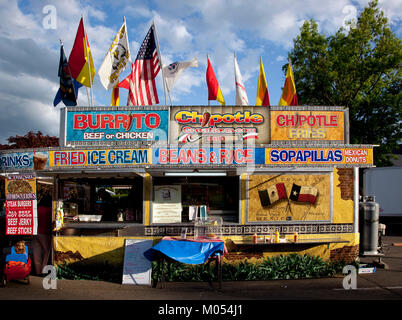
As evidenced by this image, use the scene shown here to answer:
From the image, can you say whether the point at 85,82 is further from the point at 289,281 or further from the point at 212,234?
the point at 289,281

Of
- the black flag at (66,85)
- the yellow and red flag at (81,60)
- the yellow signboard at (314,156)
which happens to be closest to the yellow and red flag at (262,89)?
the yellow signboard at (314,156)

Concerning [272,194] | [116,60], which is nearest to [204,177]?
[272,194]

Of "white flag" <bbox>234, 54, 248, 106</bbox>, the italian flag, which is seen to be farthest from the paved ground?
"white flag" <bbox>234, 54, 248, 106</bbox>

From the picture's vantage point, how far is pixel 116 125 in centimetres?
1083

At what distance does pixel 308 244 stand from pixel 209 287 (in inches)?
123

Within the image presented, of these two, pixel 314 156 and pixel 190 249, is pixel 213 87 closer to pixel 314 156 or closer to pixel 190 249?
pixel 314 156

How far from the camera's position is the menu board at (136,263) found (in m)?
9.20

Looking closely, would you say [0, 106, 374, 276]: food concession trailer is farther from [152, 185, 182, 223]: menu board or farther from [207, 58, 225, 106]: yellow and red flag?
[207, 58, 225, 106]: yellow and red flag

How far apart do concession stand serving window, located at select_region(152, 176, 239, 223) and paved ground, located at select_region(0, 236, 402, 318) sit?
210 centimetres

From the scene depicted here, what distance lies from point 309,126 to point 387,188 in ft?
41.7

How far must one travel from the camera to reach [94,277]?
9.70 metres

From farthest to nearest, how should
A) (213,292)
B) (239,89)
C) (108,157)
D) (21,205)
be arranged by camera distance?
(239,89) < (108,157) < (21,205) < (213,292)

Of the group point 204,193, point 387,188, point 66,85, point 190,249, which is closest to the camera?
point 190,249

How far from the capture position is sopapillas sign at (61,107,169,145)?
10.8 meters
